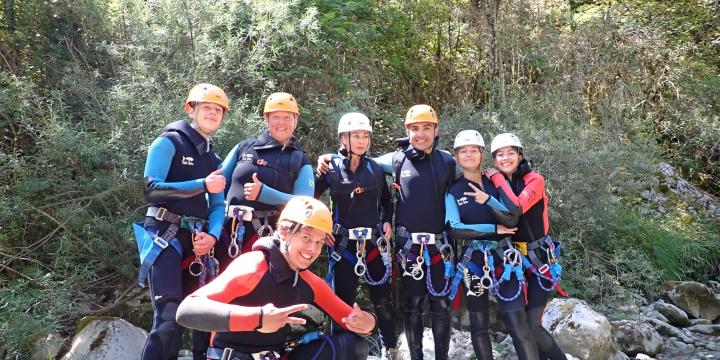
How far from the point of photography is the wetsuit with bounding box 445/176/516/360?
15.0 ft

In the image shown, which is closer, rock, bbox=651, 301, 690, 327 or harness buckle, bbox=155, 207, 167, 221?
harness buckle, bbox=155, 207, 167, 221

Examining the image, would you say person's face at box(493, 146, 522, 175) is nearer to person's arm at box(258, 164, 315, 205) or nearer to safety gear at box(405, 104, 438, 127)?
safety gear at box(405, 104, 438, 127)

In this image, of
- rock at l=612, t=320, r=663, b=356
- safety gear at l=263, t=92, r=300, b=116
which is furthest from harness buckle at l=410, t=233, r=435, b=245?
rock at l=612, t=320, r=663, b=356

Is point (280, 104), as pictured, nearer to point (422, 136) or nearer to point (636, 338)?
point (422, 136)

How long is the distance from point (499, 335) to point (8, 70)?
621 cm

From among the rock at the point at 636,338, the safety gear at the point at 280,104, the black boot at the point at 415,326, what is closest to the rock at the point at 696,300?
the rock at the point at 636,338

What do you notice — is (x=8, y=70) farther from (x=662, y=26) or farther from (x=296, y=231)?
(x=662, y=26)

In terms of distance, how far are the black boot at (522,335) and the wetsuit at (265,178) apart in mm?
1876

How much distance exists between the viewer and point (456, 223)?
469cm

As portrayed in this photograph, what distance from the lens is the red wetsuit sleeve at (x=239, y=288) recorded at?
8.76 ft

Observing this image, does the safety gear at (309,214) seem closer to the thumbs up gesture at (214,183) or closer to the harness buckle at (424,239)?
the thumbs up gesture at (214,183)

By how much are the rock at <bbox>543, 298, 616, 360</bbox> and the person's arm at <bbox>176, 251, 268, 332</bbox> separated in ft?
12.5

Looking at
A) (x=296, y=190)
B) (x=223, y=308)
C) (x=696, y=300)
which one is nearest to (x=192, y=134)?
(x=296, y=190)

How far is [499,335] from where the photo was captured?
630cm
